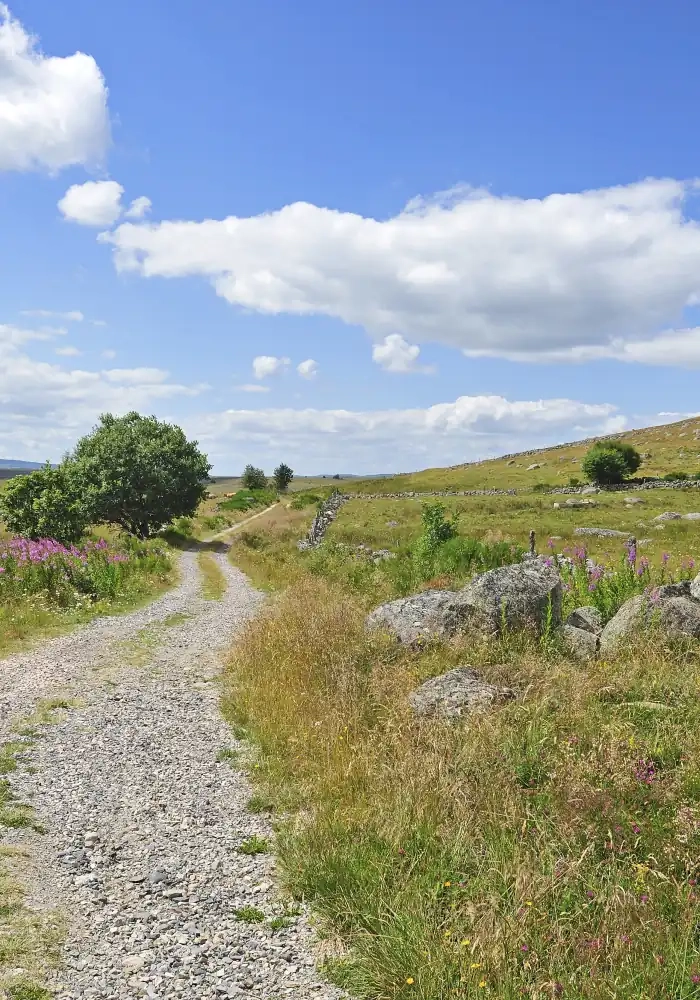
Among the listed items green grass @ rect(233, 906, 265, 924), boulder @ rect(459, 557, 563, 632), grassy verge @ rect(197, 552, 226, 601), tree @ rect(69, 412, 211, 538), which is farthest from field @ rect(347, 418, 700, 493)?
green grass @ rect(233, 906, 265, 924)

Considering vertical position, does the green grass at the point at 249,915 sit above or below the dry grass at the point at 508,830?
below

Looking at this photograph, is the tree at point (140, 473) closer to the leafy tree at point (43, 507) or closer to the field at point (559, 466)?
the leafy tree at point (43, 507)

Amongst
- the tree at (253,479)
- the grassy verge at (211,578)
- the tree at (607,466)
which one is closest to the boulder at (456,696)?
the grassy verge at (211,578)

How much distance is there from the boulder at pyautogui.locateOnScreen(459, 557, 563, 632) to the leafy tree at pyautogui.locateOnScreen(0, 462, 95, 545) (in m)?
22.9

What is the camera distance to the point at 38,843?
6.56 m

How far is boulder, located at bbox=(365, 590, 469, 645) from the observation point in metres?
11.5

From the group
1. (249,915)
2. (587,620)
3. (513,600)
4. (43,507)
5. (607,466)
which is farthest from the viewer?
(607,466)

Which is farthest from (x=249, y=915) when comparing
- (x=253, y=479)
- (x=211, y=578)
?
(x=253, y=479)

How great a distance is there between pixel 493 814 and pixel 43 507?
1106 inches

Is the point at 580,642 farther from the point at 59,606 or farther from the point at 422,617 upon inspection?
the point at 59,606

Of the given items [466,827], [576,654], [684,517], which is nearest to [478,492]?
[684,517]

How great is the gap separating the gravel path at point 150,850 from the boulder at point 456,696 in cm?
258

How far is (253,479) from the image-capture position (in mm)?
132500

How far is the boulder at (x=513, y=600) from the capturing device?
11.3m
